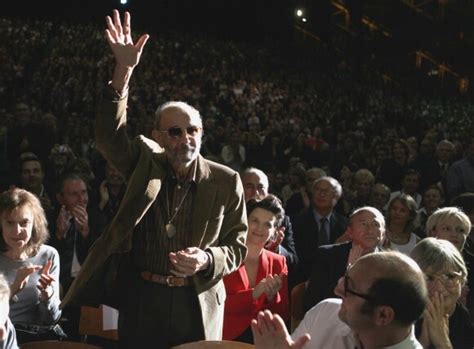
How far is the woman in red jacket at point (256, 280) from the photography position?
398cm

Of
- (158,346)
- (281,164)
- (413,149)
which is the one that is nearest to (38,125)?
(281,164)

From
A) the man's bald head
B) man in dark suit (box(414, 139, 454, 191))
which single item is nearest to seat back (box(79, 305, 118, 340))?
the man's bald head

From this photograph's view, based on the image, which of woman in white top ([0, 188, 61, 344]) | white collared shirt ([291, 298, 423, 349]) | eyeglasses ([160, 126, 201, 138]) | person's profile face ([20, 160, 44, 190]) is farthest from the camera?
person's profile face ([20, 160, 44, 190])

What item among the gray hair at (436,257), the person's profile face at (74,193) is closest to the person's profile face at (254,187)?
the person's profile face at (74,193)

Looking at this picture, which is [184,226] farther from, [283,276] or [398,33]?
[398,33]

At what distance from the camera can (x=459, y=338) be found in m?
3.39

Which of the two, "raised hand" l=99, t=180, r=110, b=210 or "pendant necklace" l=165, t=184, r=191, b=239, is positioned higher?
"pendant necklace" l=165, t=184, r=191, b=239

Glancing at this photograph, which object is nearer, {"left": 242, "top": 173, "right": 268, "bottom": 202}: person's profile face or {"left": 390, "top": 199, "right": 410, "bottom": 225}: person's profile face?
{"left": 242, "top": 173, "right": 268, "bottom": 202}: person's profile face

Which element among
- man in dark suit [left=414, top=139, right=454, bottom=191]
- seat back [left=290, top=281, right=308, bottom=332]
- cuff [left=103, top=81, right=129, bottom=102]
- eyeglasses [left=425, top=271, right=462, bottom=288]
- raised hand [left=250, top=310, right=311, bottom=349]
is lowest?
seat back [left=290, top=281, right=308, bottom=332]

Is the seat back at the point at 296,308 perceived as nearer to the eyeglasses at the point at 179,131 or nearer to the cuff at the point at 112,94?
the eyeglasses at the point at 179,131

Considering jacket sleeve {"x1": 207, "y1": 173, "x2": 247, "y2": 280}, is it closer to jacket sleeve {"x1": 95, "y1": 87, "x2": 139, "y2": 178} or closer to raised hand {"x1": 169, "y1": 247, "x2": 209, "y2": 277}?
raised hand {"x1": 169, "y1": 247, "x2": 209, "y2": 277}

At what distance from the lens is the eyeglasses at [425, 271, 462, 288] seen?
3.12 meters

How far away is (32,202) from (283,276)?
146 centimetres

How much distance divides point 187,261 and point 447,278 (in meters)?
1.13
